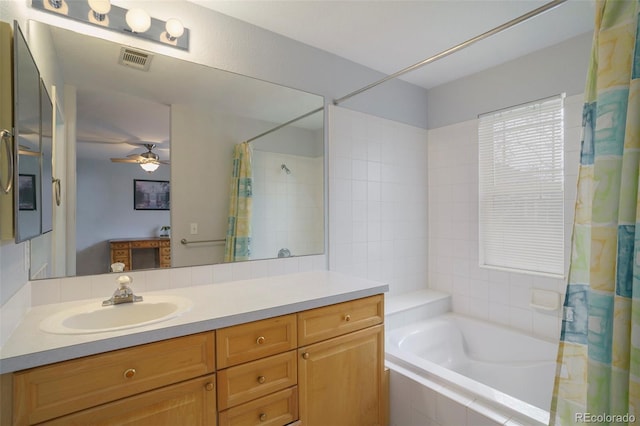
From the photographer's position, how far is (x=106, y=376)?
3.36 ft

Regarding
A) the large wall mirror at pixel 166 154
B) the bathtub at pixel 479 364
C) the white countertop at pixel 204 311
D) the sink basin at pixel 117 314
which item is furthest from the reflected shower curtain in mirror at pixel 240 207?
the bathtub at pixel 479 364

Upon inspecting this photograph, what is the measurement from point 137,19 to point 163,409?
68.2 inches

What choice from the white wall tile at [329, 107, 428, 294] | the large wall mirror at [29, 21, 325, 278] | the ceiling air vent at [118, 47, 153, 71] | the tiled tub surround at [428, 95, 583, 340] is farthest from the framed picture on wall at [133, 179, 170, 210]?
the tiled tub surround at [428, 95, 583, 340]

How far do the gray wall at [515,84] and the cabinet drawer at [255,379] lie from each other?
2.53 metres

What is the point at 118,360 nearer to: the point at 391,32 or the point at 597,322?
the point at 597,322

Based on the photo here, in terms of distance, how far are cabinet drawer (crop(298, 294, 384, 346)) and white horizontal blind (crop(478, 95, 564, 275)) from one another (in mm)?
1503

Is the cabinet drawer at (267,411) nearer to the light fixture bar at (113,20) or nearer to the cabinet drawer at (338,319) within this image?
the cabinet drawer at (338,319)

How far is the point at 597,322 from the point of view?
3.37ft

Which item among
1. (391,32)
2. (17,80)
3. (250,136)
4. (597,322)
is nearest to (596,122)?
(597,322)

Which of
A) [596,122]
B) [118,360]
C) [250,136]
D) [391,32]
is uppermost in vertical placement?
[391,32]

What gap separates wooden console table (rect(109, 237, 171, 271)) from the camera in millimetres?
1565

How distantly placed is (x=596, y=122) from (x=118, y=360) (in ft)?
5.80

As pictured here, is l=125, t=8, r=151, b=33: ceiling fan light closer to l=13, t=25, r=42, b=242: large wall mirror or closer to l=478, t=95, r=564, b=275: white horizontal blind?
l=13, t=25, r=42, b=242: large wall mirror

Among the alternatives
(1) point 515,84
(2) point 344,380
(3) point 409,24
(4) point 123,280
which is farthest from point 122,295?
(1) point 515,84
